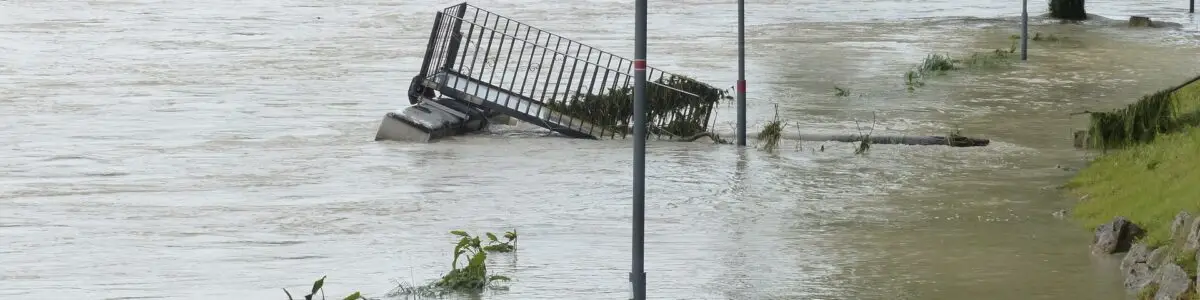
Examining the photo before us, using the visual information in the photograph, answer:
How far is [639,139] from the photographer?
9.15 metres

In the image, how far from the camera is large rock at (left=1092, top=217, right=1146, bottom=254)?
12984mm

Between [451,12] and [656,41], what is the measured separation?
49.6ft

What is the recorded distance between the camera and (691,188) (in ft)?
55.7

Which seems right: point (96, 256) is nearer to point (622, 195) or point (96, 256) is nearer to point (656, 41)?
point (622, 195)

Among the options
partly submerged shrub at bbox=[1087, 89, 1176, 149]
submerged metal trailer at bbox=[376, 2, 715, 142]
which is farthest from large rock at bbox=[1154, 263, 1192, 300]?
submerged metal trailer at bbox=[376, 2, 715, 142]

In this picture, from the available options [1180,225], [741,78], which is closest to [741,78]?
[741,78]

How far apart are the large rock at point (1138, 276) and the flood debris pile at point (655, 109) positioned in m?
8.88

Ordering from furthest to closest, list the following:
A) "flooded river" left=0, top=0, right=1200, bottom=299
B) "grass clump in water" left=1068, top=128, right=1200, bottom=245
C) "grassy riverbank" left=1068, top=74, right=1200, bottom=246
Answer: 1. "grassy riverbank" left=1068, top=74, right=1200, bottom=246
2. "grass clump in water" left=1068, top=128, right=1200, bottom=245
3. "flooded river" left=0, top=0, right=1200, bottom=299

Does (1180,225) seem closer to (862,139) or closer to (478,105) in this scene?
(862,139)

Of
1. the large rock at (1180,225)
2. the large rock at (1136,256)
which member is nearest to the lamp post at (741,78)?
the large rock at (1136,256)

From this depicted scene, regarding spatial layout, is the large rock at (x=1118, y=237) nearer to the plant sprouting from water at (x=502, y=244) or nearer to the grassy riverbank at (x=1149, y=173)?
the grassy riverbank at (x=1149, y=173)

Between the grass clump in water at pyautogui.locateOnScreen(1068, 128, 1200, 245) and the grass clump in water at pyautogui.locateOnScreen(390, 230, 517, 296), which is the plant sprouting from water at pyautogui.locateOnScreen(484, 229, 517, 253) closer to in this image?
the grass clump in water at pyautogui.locateOnScreen(390, 230, 517, 296)

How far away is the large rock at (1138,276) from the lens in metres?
11.6

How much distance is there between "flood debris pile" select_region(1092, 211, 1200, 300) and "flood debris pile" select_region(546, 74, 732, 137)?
7.60m
